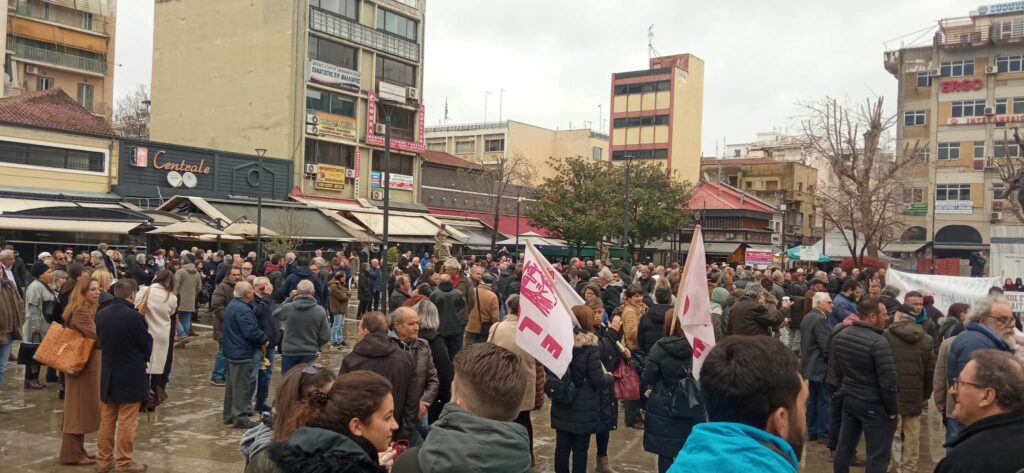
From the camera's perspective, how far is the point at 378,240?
1364 inches

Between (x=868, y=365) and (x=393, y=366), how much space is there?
382 centimetres

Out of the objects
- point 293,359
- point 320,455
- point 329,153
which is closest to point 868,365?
point 320,455

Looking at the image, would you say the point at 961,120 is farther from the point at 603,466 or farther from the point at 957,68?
the point at 603,466

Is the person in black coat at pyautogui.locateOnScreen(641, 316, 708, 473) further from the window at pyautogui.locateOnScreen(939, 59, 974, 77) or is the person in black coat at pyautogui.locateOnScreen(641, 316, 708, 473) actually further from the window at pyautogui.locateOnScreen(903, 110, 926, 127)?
the window at pyautogui.locateOnScreen(903, 110, 926, 127)

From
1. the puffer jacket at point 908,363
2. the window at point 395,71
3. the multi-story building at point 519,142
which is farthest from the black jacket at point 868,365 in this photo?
the multi-story building at point 519,142

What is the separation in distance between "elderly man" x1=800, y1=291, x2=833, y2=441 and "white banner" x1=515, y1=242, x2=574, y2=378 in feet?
13.6

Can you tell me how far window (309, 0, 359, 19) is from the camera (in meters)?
38.2

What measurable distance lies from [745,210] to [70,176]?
39.3m

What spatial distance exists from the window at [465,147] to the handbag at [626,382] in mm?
63930

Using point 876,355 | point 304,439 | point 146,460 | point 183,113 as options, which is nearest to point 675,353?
Answer: point 876,355

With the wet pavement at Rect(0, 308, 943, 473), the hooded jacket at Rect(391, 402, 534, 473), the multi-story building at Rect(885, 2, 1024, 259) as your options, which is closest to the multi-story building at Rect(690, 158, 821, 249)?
the multi-story building at Rect(885, 2, 1024, 259)

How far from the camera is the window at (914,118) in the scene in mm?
49188

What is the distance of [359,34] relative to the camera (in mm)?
39281

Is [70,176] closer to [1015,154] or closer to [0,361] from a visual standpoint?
[0,361]
